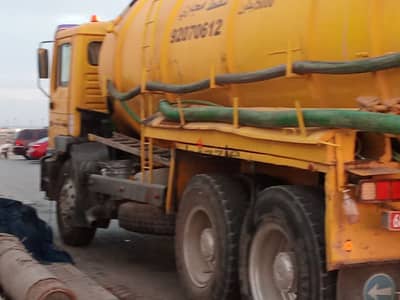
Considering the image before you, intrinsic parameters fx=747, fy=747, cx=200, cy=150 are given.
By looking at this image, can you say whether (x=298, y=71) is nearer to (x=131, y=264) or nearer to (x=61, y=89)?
(x=131, y=264)

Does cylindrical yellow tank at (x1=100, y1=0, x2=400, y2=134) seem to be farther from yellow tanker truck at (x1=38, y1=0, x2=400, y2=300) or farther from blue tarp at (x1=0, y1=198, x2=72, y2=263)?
blue tarp at (x1=0, y1=198, x2=72, y2=263)

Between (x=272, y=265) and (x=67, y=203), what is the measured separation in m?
4.89

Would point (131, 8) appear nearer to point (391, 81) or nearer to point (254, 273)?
point (254, 273)

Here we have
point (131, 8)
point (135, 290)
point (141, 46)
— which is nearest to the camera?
point (135, 290)

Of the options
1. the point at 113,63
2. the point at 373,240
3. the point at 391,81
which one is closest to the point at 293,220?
the point at 373,240

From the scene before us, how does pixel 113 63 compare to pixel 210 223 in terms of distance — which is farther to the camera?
pixel 113 63

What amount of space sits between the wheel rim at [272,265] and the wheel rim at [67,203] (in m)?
4.53

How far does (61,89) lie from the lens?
10750 millimetres

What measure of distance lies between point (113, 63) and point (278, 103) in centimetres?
385

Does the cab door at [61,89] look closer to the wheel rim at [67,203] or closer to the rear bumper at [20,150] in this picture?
the wheel rim at [67,203]

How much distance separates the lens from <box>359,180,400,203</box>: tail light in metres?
4.60

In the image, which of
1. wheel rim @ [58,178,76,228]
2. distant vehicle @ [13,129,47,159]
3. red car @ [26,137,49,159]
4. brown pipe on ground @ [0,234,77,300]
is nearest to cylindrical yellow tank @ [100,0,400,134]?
wheel rim @ [58,178,76,228]

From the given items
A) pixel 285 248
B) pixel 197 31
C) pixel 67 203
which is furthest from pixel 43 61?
pixel 285 248

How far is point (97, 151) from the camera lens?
973 centimetres
